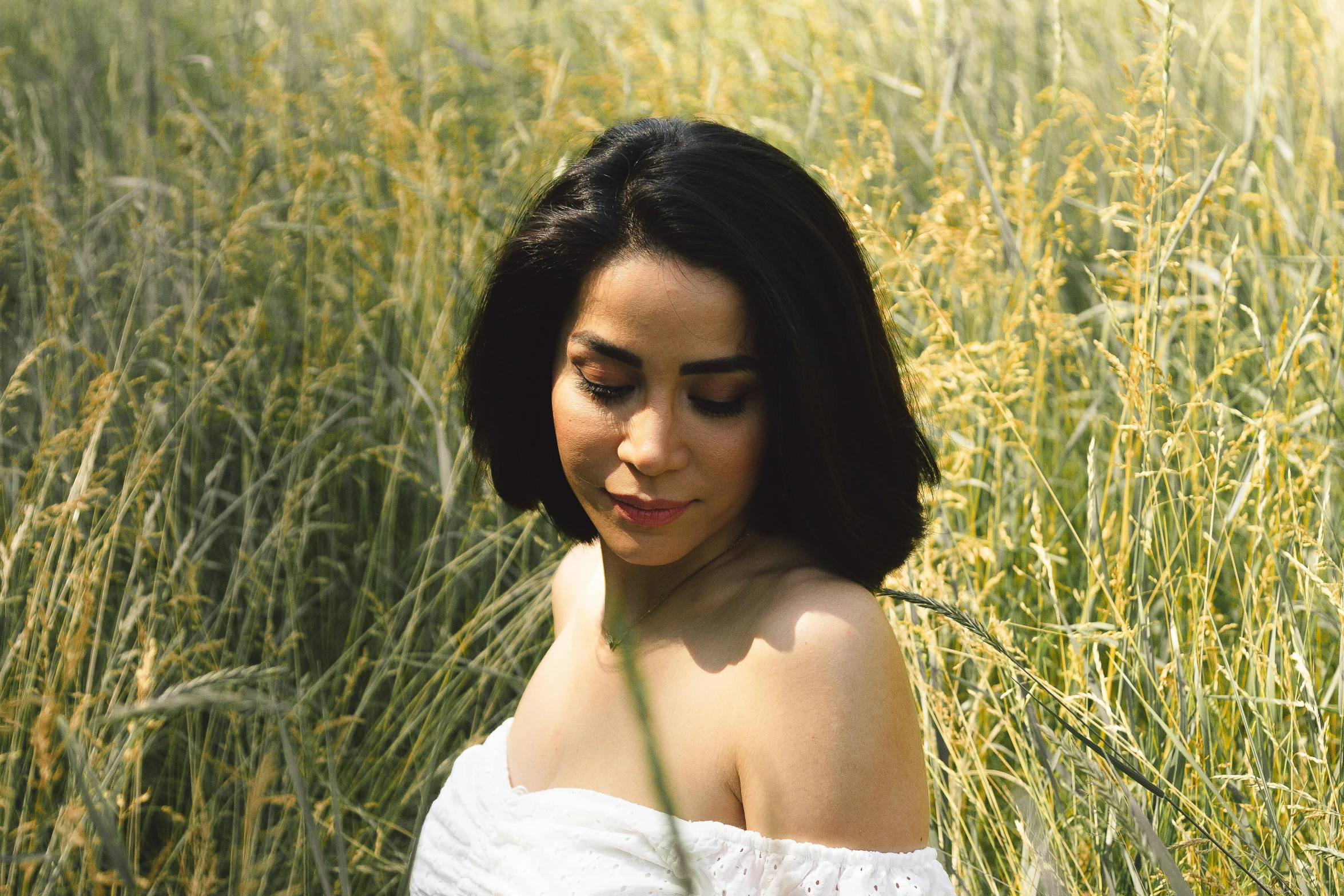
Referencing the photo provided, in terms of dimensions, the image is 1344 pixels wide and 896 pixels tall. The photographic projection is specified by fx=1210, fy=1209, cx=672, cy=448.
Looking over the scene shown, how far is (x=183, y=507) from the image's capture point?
2.53 metres

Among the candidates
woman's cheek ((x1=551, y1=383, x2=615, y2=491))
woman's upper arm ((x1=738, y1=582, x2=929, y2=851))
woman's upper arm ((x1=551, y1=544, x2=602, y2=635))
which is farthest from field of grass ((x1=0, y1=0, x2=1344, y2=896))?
woman's cheek ((x1=551, y1=383, x2=615, y2=491))

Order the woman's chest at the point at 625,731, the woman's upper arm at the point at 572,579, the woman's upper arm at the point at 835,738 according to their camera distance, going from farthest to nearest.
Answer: the woman's upper arm at the point at 572,579 → the woman's chest at the point at 625,731 → the woman's upper arm at the point at 835,738

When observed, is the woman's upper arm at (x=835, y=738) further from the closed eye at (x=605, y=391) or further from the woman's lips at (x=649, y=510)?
the closed eye at (x=605, y=391)

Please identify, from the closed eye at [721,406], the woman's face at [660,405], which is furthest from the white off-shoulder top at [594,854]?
the closed eye at [721,406]

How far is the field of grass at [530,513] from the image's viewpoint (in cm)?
167

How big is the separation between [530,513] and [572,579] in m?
0.58

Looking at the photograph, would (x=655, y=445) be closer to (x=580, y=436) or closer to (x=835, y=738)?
(x=580, y=436)

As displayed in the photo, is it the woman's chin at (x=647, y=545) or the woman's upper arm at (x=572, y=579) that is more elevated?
the woman's chin at (x=647, y=545)

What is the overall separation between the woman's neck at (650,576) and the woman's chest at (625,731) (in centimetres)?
7

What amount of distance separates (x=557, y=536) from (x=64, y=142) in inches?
77.1

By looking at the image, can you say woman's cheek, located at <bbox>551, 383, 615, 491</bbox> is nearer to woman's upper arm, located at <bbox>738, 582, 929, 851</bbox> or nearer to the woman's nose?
the woman's nose

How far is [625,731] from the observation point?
1.53 meters

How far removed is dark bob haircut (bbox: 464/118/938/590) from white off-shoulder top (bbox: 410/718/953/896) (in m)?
0.34

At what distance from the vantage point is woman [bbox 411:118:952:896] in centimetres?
129
